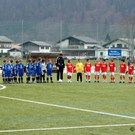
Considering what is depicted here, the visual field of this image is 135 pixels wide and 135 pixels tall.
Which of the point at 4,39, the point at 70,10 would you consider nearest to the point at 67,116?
the point at 4,39

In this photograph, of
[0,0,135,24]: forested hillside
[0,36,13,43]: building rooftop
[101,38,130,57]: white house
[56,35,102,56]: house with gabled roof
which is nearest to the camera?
[0,36,13,43]: building rooftop

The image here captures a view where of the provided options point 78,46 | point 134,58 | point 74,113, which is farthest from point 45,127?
point 134,58

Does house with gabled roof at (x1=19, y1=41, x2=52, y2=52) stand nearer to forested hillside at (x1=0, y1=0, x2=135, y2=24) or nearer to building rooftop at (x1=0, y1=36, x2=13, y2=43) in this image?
building rooftop at (x1=0, y1=36, x2=13, y2=43)

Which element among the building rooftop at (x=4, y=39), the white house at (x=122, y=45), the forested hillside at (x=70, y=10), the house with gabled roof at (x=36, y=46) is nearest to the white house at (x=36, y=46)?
the house with gabled roof at (x=36, y=46)

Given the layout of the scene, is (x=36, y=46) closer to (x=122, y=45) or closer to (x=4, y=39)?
(x=4, y=39)

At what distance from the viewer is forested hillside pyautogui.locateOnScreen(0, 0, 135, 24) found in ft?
436

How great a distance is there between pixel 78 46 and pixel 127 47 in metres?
6.34

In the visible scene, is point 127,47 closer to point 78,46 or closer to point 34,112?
point 78,46

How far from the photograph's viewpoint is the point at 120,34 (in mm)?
38031

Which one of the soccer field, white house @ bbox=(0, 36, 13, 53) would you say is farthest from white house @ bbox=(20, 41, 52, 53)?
the soccer field

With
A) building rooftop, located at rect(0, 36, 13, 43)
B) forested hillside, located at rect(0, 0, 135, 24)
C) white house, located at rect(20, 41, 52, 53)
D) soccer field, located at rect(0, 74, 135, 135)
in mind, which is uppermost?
forested hillside, located at rect(0, 0, 135, 24)

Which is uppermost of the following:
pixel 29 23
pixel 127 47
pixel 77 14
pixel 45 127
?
pixel 77 14

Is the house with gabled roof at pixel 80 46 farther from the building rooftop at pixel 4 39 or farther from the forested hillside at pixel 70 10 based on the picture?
the forested hillside at pixel 70 10

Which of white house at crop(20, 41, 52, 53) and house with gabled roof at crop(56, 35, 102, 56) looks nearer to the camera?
white house at crop(20, 41, 52, 53)
